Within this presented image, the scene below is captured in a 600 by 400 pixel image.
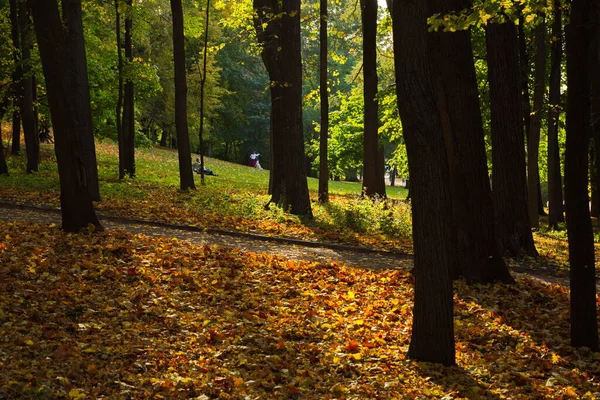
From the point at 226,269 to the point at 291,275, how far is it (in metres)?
1.06

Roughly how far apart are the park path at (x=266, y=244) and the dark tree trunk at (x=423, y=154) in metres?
5.04

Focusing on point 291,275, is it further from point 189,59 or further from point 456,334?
point 189,59

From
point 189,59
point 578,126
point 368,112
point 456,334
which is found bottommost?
point 456,334

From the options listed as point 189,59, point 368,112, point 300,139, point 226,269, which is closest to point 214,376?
point 226,269

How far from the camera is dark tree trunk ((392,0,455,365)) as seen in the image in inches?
259

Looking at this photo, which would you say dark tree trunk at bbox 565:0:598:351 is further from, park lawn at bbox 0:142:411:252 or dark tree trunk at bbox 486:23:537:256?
park lawn at bbox 0:142:411:252

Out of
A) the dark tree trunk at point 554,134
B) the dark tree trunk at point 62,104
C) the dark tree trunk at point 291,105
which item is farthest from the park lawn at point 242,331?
the dark tree trunk at point 554,134

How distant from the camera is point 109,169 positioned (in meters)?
29.2

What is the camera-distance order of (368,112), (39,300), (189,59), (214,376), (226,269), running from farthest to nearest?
(189,59), (368,112), (226,269), (39,300), (214,376)

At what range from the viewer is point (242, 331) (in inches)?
299

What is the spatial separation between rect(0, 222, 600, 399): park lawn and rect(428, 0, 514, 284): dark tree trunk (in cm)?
46

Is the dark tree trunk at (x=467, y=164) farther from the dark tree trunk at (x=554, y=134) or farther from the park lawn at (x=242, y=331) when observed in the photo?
the dark tree trunk at (x=554, y=134)

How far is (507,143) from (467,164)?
368 cm

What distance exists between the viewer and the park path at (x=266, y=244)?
39.5 feet
